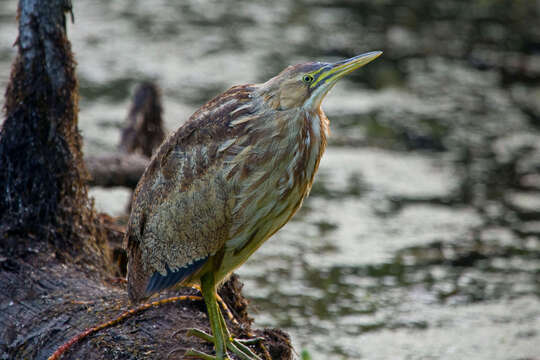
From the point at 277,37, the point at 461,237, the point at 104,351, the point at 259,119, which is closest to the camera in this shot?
the point at 259,119

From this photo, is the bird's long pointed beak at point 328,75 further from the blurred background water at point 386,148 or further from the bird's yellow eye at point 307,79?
the blurred background water at point 386,148

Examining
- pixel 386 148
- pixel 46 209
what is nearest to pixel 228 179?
pixel 46 209

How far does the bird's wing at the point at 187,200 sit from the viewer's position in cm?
241

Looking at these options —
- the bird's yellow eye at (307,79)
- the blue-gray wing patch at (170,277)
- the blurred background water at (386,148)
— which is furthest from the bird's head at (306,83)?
the blurred background water at (386,148)

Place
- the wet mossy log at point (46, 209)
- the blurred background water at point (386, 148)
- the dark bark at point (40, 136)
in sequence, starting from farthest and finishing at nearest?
A: the blurred background water at point (386, 148) < the dark bark at point (40, 136) < the wet mossy log at point (46, 209)

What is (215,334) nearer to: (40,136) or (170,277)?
(170,277)

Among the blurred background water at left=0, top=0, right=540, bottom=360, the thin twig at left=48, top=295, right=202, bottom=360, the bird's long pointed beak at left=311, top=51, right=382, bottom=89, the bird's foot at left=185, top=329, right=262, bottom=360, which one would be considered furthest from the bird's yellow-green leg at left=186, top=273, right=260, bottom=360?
the bird's long pointed beak at left=311, top=51, right=382, bottom=89

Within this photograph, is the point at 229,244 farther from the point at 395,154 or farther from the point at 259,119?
the point at 395,154

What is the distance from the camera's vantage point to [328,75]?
2334 millimetres

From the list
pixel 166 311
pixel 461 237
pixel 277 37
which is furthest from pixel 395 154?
pixel 166 311

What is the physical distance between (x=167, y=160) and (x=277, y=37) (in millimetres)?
5626

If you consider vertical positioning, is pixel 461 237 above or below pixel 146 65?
below

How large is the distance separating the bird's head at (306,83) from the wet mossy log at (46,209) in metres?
0.82

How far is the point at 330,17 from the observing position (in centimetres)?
849
